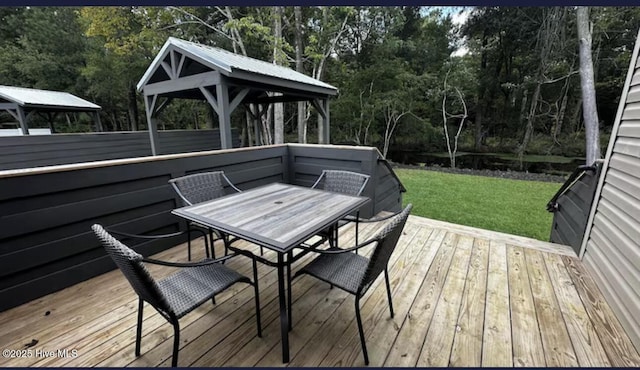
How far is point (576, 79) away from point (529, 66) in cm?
208

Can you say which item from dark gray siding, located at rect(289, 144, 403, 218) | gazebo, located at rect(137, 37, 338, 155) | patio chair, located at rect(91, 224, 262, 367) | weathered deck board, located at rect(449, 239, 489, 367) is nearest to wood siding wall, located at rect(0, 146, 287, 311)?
patio chair, located at rect(91, 224, 262, 367)

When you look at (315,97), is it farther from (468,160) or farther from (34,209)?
(468,160)

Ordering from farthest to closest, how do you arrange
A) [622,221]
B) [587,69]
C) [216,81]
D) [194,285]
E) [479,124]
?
1. [479,124]
2. [587,69]
3. [216,81]
4. [622,221]
5. [194,285]

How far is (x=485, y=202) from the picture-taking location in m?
5.88

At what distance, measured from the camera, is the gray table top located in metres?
1.56

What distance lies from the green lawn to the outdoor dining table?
3.66 metres

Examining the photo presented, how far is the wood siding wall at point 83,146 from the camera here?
550 centimetres

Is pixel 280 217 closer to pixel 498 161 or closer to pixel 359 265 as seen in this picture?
pixel 359 265

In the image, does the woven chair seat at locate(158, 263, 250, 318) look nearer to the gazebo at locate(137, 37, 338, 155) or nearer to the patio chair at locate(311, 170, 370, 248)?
the patio chair at locate(311, 170, 370, 248)

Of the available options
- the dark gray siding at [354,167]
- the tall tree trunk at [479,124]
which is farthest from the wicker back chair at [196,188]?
the tall tree trunk at [479,124]

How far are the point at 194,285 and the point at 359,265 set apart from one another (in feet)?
3.50

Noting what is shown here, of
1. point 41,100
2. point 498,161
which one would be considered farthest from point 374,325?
point 498,161

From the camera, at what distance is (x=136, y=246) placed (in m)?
2.64

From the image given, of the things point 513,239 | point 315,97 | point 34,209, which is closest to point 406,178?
point 315,97
